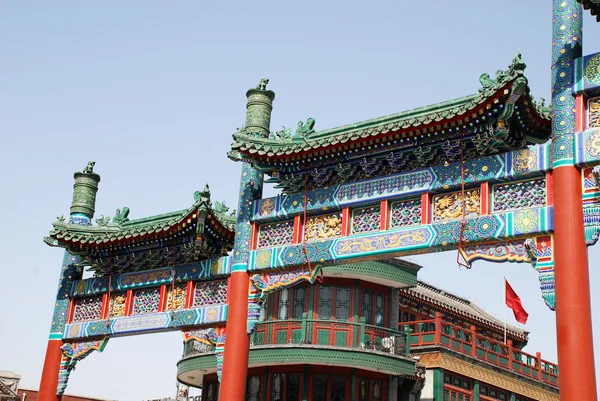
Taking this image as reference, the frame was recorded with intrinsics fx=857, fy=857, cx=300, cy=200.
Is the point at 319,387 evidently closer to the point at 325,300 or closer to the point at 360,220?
the point at 325,300

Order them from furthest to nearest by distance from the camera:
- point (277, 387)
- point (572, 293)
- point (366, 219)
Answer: point (277, 387)
point (366, 219)
point (572, 293)

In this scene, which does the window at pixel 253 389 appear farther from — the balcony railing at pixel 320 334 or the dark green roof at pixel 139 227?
the dark green roof at pixel 139 227

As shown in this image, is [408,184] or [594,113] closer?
[594,113]

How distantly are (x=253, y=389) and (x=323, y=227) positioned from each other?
980cm

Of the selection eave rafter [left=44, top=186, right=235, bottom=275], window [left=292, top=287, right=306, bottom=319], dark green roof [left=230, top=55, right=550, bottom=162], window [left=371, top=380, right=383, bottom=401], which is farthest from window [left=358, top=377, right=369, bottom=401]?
dark green roof [left=230, top=55, right=550, bottom=162]

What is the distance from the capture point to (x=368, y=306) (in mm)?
23516

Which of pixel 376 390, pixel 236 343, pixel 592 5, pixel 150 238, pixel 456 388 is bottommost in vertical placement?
pixel 236 343

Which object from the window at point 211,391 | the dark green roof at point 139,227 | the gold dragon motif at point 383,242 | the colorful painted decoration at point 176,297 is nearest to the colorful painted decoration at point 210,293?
the colorful painted decoration at point 176,297

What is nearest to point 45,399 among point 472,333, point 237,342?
point 237,342

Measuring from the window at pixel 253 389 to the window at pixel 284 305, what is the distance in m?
1.76

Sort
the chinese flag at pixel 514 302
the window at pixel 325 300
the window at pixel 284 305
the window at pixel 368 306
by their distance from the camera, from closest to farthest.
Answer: the window at pixel 325 300, the chinese flag at pixel 514 302, the window at pixel 284 305, the window at pixel 368 306

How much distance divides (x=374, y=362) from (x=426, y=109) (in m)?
10.3

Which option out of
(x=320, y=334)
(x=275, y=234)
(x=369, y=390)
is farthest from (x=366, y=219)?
(x=369, y=390)

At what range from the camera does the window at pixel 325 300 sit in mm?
22906
